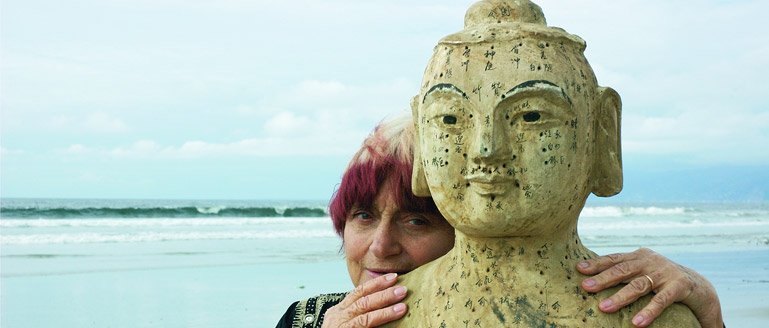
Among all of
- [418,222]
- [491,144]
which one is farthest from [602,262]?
[418,222]

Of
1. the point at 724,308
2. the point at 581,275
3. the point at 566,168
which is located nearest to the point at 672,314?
the point at 581,275

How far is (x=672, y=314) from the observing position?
8.68 feet

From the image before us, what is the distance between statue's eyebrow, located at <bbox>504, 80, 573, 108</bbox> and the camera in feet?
8.02

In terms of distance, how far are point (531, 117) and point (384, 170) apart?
1.25 metres

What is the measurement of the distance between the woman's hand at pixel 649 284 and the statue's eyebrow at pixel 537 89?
2.17 ft

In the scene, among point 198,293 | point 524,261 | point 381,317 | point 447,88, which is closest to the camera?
point 447,88

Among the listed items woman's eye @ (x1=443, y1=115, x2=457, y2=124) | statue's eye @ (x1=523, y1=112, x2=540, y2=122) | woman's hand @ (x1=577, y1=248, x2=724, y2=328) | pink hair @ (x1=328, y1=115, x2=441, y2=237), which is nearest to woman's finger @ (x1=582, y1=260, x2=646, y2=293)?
woman's hand @ (x1=577, y1=248, x2=724, y2=328)

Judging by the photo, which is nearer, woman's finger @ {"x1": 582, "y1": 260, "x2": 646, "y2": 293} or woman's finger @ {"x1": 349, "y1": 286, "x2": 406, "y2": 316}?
woman's finger @ {"x1": 582, "y1": 260, "x2": 646, "y2": 293}

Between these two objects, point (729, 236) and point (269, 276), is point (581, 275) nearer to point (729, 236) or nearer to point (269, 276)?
point (269, 276)

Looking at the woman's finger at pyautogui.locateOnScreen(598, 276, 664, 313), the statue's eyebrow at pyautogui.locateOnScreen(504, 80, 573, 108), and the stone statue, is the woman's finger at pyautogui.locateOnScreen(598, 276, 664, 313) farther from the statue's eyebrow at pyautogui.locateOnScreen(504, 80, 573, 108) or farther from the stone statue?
the statue's eyebrow at pyautogui.locateOnScreen(504, 80, 573, 108)

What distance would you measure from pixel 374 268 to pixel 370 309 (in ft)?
2.62

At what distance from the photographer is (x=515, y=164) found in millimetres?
2443

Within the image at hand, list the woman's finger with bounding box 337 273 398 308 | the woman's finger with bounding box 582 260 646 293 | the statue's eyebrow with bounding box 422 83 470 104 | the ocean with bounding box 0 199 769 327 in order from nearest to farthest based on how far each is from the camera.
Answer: the statue's eyebrow with bounding box 422 83 470 104, the woman's finger with bounding box 582 260 646 293, the woman's finger with bounding box 337 273 398 308, the ocean with bounding box 0 199 769 327

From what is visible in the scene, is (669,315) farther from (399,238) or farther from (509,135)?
(399,238)
